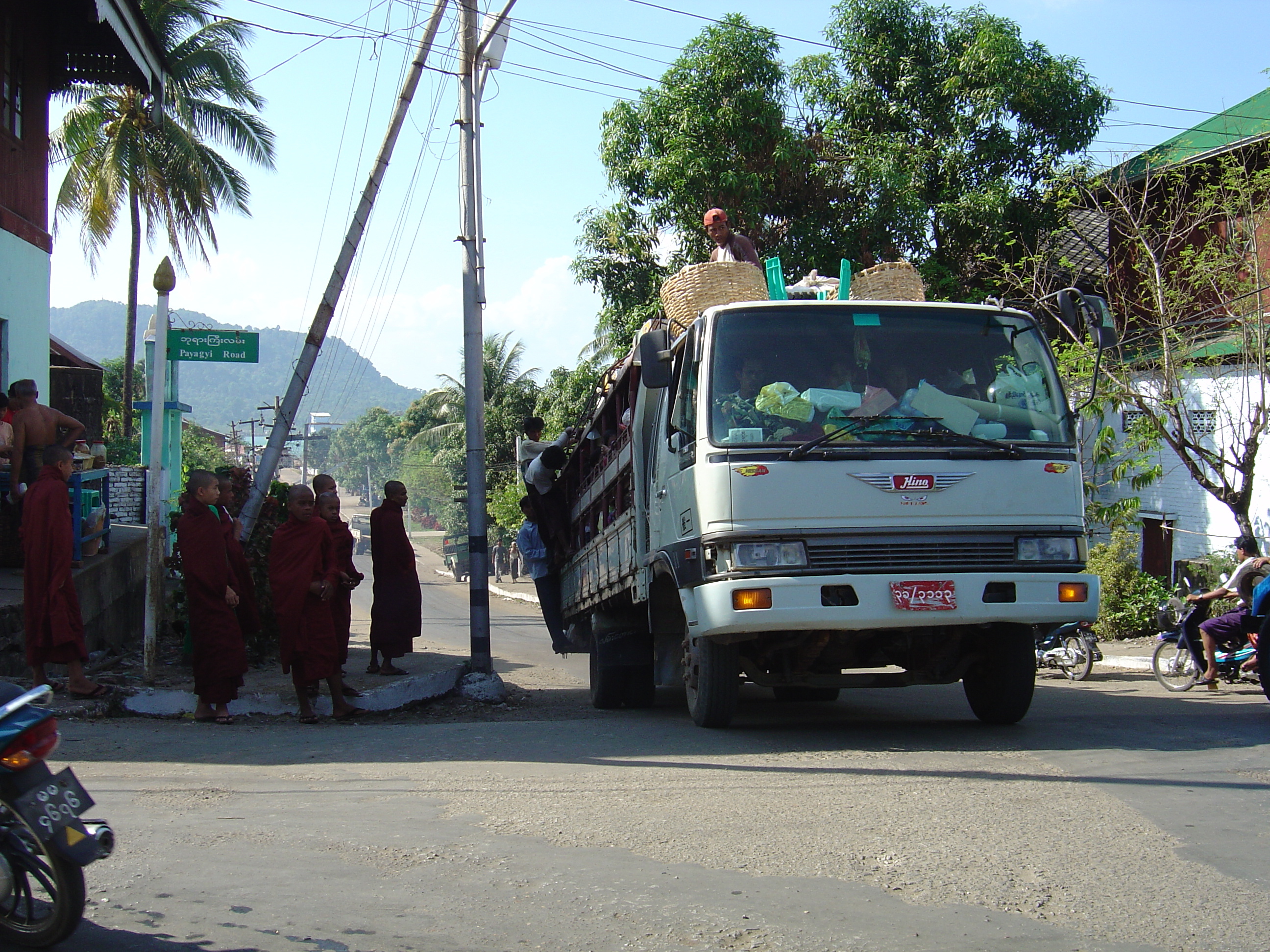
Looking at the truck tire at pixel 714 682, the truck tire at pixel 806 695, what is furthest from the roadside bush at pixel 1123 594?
the truck tire at pixel 714 682

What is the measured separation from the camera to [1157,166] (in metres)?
16.4

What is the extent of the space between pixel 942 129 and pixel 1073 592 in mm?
15021

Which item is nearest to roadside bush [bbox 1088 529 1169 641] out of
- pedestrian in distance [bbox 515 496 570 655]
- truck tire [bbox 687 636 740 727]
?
pedestrian in distance [bbox 515 496 570 655]

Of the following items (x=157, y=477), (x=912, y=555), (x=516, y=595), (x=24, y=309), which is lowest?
(x=516, y=595)

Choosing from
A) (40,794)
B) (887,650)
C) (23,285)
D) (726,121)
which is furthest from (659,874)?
(726,121)

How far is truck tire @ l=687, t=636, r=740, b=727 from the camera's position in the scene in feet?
21.2

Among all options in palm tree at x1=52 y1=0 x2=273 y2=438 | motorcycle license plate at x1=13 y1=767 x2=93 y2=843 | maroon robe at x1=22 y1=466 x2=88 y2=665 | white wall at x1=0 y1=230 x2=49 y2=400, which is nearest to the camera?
motorcycle license plate at x1=13 y1=767 x2=93 y2=843

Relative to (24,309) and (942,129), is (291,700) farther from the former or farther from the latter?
(942,129)

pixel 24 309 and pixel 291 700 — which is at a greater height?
pixel 24 309

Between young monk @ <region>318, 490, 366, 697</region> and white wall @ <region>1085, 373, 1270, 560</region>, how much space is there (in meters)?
9.94

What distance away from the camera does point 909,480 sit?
5.82 m

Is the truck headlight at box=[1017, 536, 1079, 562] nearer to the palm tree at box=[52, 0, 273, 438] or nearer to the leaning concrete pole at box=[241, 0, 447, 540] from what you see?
the leaning concrete pole at box=[241, 0, 447, 540]

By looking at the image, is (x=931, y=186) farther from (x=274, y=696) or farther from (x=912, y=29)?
(x=274, y=696)

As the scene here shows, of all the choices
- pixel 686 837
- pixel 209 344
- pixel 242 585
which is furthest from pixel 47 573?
pixel 686 837
